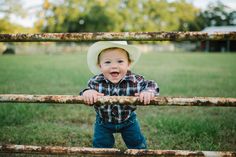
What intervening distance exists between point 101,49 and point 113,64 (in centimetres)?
16

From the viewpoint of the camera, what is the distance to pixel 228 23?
8775 cm

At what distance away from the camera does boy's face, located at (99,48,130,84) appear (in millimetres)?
2844

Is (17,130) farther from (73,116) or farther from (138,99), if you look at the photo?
(138,99)

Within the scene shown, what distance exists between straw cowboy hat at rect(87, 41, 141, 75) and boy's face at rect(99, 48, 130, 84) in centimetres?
6

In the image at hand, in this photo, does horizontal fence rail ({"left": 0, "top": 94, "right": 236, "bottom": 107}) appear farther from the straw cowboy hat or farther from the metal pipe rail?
the straw cowboy hat

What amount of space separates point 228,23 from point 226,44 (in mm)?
32859

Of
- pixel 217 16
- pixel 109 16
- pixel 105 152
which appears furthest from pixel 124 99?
pixel 217 16

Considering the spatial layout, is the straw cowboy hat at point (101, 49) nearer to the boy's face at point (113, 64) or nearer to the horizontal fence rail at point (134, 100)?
the boy's face at point (113, 64)

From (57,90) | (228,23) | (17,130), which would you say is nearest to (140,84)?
(17,130)

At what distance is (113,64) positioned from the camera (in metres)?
2.85

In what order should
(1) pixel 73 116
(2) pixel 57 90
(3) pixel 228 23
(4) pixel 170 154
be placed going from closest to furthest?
(4) pixel 170 154
(1) pixel 73 116
(2) pixel 57 90
(3) pixel 228 23

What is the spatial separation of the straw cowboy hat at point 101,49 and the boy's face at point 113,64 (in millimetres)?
55

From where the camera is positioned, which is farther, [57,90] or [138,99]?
[57,90]

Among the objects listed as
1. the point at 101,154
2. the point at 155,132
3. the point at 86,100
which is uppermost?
the point at 86,100
